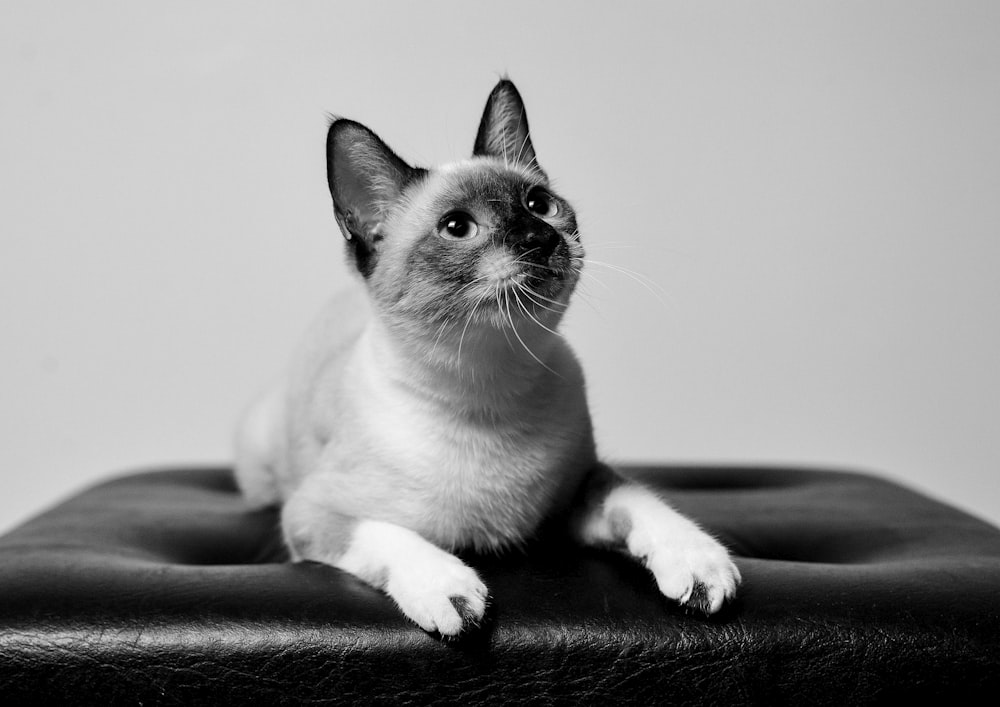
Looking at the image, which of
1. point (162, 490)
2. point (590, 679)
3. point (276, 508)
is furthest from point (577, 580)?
point (162, 490)

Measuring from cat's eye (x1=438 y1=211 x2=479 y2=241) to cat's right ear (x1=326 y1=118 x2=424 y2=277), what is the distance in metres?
0.15

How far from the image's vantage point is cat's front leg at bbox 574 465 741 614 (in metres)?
1.31

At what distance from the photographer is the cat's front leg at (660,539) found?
1306 mm

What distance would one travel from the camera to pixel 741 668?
1.26 m

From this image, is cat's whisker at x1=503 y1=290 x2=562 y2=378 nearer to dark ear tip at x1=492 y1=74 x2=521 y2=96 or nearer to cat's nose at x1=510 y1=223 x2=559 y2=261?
cat's nose at x1=510 y1=223 x2=559 y2=261

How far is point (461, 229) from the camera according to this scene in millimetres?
1468

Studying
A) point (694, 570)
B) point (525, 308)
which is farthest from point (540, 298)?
point (694, 570)

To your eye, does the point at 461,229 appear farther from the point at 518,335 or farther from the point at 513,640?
the point at 513,640

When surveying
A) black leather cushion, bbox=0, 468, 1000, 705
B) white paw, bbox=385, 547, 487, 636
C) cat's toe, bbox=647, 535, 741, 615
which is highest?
cat's toe, bbox=647, 535, 741, 615

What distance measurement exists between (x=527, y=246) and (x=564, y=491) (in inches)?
17.2

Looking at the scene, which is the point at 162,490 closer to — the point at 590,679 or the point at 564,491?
the point at 564,491

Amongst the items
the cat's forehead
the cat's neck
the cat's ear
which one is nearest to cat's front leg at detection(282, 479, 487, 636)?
the cat's neck

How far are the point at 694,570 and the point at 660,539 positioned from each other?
86 mm

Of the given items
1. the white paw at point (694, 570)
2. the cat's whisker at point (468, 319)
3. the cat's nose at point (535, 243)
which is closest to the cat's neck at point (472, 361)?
the cat's whisker at point (468, 319)
